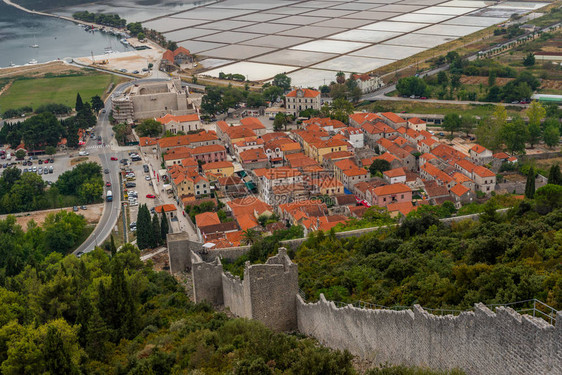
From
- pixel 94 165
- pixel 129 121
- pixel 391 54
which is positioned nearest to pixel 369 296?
pixel 94 165

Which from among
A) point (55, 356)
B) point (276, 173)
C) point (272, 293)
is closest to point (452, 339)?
point (272, 293)

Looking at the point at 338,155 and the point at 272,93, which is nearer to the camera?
the point at 338,155

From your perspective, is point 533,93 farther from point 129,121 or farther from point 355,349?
point 355,349

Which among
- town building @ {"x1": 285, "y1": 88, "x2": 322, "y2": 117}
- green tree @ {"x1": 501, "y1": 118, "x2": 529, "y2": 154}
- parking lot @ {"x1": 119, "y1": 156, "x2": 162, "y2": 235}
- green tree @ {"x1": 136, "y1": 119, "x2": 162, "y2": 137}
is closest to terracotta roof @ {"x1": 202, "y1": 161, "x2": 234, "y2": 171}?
parking lot @ {"x1": 119, "y1": 156, "x2": 162, "y2": 235}

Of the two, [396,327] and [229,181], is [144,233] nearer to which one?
[229,181]

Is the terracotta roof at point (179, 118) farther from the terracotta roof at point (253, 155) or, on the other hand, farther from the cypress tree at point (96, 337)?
the cypress tree at point (96, 337)

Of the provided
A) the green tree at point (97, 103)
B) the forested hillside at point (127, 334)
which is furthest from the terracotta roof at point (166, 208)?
the green tree at point (97, 103)

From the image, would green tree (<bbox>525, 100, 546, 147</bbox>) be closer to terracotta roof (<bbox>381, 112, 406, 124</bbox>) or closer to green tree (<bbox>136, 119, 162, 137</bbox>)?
terracotta roof (<bbox>381, 112, 406, 124</bbox>)
